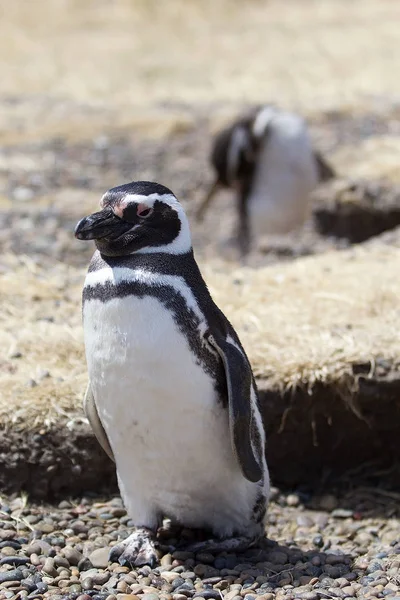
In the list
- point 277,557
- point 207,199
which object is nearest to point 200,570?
point 277,557

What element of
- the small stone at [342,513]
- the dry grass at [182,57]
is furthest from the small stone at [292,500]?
the dry grass at [182,57]

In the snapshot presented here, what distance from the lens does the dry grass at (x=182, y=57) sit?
1221cm

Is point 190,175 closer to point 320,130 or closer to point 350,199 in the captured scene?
point 320,130

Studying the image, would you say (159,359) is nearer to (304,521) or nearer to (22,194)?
(304,521)

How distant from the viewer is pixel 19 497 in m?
3.89

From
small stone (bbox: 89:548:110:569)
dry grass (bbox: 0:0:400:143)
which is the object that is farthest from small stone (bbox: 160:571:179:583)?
dry grass (bbox: 0:0:400:143)

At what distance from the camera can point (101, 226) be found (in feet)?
9.91

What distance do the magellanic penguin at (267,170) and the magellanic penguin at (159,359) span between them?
4573 millimetres

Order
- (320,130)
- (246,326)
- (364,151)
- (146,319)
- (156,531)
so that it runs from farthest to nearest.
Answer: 1. (320,130)
2. (364,151)
3. (246,326)
4. (156,531)
5. (146,319)

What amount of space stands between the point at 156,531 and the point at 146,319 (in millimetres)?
830

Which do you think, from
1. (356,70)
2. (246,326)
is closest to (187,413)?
(246,326)

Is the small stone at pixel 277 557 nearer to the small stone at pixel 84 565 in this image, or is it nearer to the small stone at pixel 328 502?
the small stone at pixel 84 565

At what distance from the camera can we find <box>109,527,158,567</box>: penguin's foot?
10.7 feet

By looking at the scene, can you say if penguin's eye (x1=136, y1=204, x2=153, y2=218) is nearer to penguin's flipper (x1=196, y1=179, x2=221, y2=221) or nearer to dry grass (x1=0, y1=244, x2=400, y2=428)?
dry grass (x1=0, y1=244, x2=400, y2=428)
